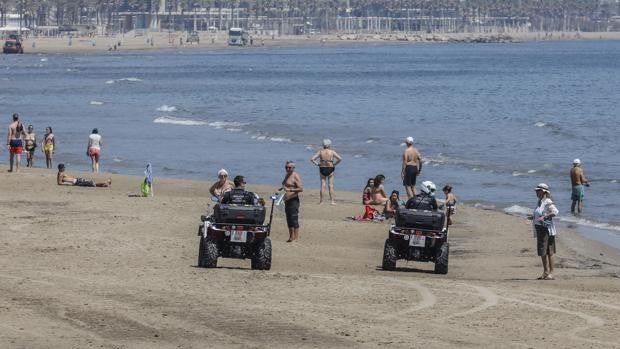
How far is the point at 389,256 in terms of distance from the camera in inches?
738

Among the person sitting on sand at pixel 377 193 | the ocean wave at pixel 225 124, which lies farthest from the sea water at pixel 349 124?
the person sitting on sand at pixel 377 193

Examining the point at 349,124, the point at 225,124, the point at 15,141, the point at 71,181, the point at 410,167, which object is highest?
the point at 410,167

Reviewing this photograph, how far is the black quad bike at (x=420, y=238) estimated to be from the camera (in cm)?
1823

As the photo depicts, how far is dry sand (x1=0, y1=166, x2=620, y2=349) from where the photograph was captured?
43.3 ft

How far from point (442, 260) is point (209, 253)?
324 cm

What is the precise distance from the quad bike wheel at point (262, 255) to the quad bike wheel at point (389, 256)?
1.88 meters

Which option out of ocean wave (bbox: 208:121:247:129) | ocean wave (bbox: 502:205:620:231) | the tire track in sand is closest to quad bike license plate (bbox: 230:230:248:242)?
the tire track in sand

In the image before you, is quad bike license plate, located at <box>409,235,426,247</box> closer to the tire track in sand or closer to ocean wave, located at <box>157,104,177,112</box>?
the tire track in sand

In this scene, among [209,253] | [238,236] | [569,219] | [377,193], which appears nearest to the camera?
[238,236]

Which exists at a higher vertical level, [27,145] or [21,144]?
[21,144]

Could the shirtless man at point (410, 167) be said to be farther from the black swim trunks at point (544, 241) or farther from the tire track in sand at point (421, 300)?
the tire track in sand at point (421, 300)

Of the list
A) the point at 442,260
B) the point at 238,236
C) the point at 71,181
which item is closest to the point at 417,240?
the point at 442,260

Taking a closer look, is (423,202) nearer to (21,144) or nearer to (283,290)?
(283,290)

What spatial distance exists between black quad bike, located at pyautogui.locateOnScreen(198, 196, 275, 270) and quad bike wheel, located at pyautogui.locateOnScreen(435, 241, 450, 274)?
2370mm
